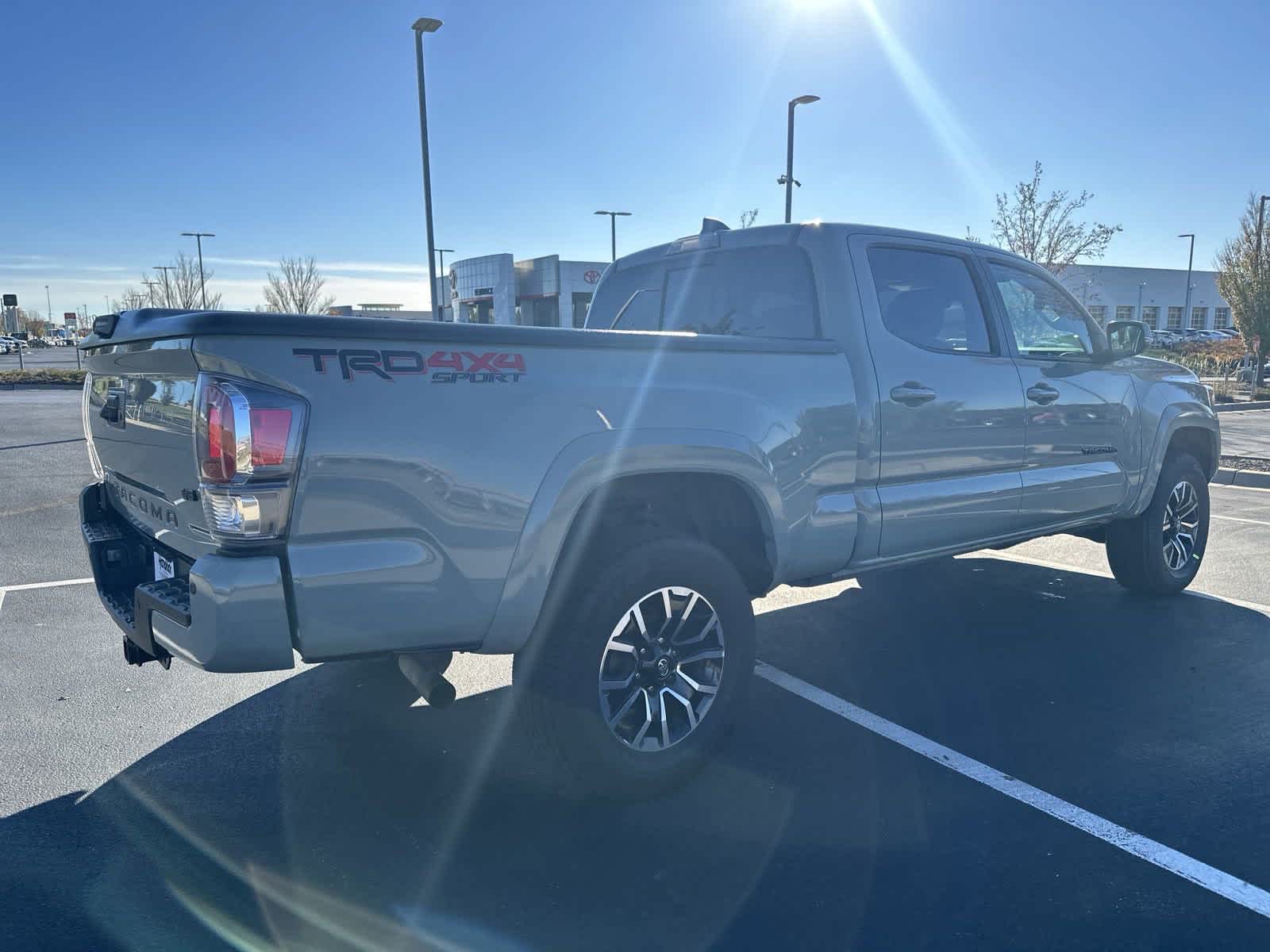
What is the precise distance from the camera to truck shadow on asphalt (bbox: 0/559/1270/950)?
2.65 m

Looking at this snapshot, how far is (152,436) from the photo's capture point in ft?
10.2

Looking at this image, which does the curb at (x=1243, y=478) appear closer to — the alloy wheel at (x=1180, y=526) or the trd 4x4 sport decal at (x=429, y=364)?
the alloy wheel at (x=1180, y=526)

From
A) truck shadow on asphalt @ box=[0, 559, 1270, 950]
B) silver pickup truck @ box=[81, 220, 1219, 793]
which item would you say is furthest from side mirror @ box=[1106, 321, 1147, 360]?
truck shadow on asphalt @ box=[0, 559, 1270, 950]

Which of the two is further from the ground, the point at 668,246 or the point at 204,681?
the point at 668,246

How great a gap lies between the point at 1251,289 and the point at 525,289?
112 ft

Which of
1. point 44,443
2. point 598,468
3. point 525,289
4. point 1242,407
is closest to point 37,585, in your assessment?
point 598,468

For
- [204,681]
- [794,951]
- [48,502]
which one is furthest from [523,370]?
[48,502]

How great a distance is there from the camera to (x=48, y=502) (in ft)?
29.2

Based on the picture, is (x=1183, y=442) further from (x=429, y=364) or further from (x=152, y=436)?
(x=152, y=436)

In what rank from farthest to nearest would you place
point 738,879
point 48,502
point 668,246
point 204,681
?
point 48,502 < point 668,246 < point 204,681 < point 738,879

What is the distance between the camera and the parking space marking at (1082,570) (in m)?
5.78

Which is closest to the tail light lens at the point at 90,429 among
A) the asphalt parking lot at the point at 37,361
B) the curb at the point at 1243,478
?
the curb at the point at 1243,478

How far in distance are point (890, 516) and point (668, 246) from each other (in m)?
1.95

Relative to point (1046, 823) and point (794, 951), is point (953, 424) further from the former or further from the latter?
point (794, 951)
